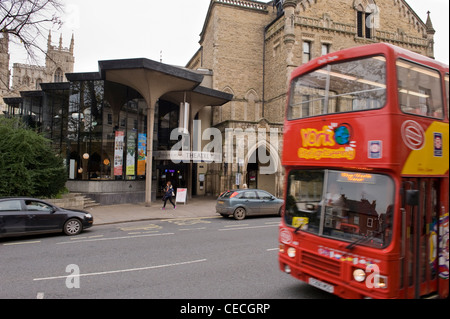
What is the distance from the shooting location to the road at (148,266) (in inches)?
209

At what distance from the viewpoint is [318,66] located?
530 cm

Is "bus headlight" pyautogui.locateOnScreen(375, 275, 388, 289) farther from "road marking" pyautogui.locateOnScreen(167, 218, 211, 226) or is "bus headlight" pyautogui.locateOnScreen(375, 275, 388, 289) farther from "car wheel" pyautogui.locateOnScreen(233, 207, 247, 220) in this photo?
"car wheel" pyautogui.locateOnScreen(233, 207, 247, 220)

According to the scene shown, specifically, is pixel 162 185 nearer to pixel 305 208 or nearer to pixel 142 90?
pixel 142 90

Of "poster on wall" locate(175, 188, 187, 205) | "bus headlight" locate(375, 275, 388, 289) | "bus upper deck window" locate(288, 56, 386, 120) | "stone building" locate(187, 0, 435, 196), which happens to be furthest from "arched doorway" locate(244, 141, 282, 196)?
"bus headlight" locate(375, 275, 388, 289)

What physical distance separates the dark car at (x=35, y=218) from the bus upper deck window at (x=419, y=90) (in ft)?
35.1

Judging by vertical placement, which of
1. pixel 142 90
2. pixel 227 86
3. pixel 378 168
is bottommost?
pixel 378 168

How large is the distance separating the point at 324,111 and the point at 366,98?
662 millimetres

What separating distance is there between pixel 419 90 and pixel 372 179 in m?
1.65

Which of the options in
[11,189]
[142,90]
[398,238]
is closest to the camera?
[398,238]

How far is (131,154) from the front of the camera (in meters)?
20.4

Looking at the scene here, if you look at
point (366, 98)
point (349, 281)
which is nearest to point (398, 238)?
point (349, 281)

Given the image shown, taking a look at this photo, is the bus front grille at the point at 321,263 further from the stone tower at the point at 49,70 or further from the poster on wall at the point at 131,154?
the stone tower at the point at 49,70

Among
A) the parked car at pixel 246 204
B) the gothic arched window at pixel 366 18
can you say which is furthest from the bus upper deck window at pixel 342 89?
the gothic arched window at pixel 366 18

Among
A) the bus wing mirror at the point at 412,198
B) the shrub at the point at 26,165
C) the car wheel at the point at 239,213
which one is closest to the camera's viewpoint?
the bus wing mirror at the point at 412,198
